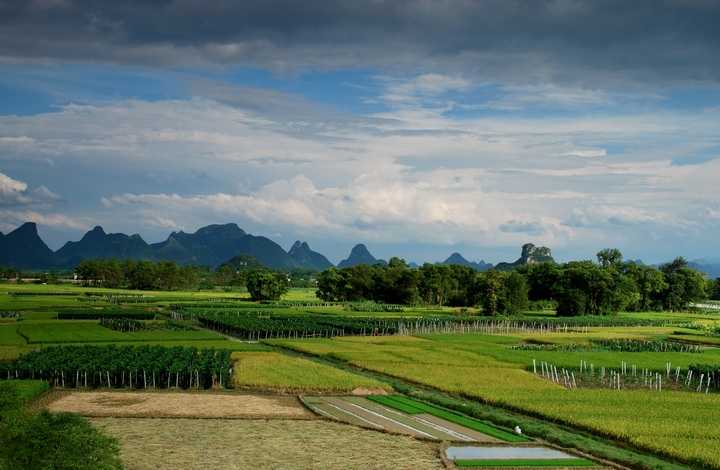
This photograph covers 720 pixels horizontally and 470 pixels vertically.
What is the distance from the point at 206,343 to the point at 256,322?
14452mm

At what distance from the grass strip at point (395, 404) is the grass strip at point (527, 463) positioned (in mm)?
6669

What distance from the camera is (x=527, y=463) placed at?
740 inches

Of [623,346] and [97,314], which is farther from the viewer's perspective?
[97,314]

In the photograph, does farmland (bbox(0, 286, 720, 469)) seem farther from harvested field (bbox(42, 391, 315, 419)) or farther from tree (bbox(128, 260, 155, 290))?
tree (bbox(128, 260, 155, 290))

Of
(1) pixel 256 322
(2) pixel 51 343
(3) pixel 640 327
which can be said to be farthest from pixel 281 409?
(3) pixel 640 327

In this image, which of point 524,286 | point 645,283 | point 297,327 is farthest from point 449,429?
point 645,283

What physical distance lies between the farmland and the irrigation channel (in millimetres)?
1090

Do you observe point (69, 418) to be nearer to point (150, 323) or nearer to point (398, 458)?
point (398, 458)

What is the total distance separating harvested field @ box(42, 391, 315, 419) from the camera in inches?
965

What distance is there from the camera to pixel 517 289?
298 feet

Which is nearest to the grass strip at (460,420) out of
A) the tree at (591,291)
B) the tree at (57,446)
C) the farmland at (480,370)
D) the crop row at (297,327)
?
the farmland at (480,370)

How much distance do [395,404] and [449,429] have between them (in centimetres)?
424

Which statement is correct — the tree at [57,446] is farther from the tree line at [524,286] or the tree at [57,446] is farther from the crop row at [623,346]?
the tree line at [524,286]

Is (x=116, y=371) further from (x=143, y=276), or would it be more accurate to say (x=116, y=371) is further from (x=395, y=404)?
(x=143, y=276)
